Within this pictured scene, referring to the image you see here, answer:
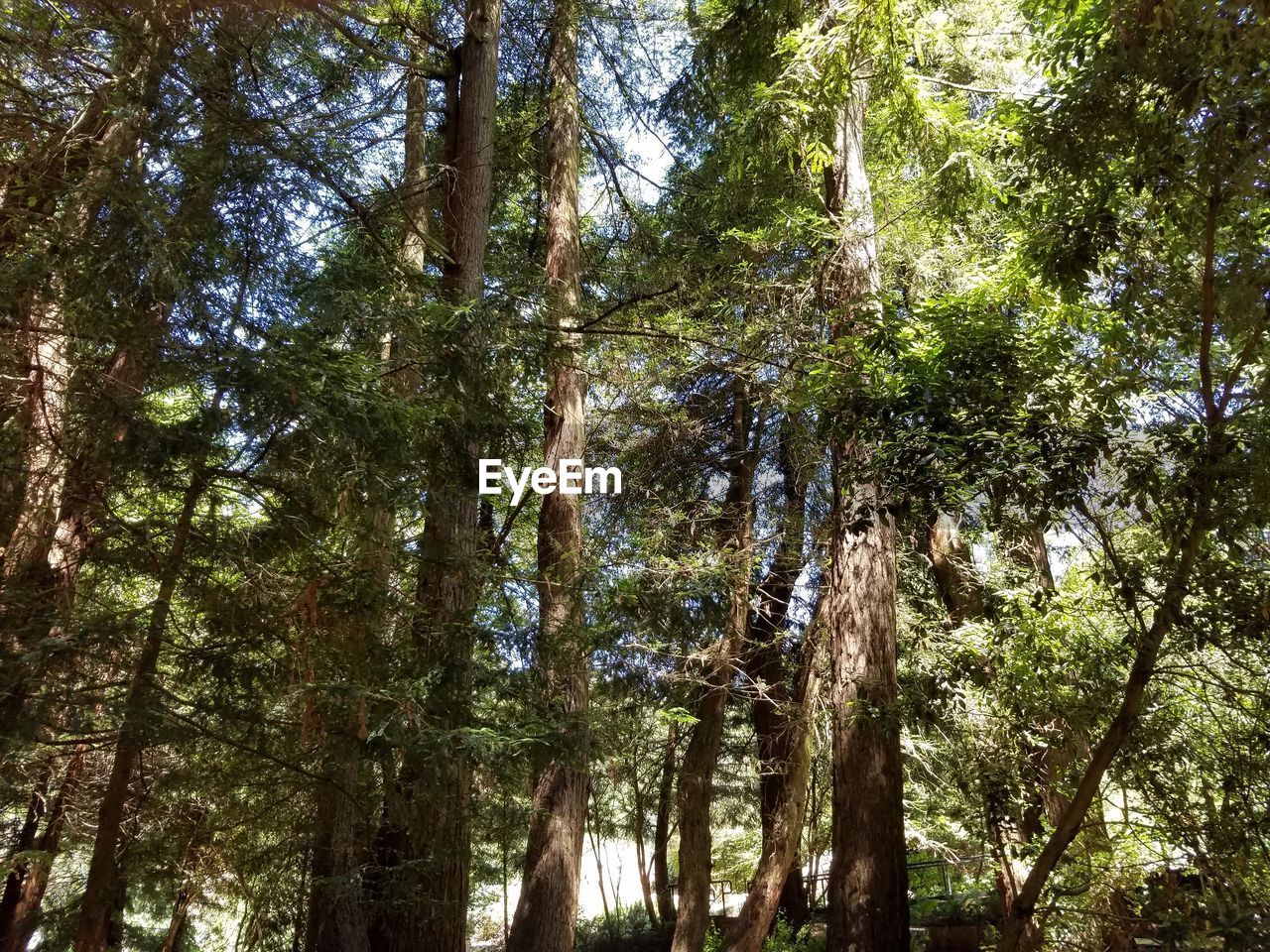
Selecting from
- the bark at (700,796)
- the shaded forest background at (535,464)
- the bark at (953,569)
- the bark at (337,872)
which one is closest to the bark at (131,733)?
the shaded forest background at (535,464)

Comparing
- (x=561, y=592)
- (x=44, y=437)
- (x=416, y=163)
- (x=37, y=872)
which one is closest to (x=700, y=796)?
(x=561, y=592)

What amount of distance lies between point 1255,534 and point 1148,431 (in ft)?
2.78

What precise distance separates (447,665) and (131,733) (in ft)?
5.13

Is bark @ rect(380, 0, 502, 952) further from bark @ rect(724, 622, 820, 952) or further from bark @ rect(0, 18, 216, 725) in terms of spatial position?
bark @ rect(724, 622, 820, 952)

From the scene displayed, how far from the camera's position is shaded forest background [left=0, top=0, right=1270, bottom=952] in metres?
3.76

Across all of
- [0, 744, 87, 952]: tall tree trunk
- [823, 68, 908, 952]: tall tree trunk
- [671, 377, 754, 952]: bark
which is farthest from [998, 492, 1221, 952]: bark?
[0, 744, 87, 952]: tall tree trunk

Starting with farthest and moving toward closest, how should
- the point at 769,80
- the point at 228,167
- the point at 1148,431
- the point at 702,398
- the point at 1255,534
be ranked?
1. the point at 702,398
2. the point at 769,80
3. the point at 228,167
4. the point at 1255,534
5. the point at 1148,431

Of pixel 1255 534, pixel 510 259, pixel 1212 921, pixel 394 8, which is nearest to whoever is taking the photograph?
pixel 1212 921

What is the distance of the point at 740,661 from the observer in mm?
8156

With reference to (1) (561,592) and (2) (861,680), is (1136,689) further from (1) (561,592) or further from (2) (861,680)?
(1) (561,592)

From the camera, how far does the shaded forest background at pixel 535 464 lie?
376 cm

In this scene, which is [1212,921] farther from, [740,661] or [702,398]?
[702,398]

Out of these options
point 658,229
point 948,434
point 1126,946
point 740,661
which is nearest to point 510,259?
point 658,229

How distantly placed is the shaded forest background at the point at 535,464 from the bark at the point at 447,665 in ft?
Result: 0.10
